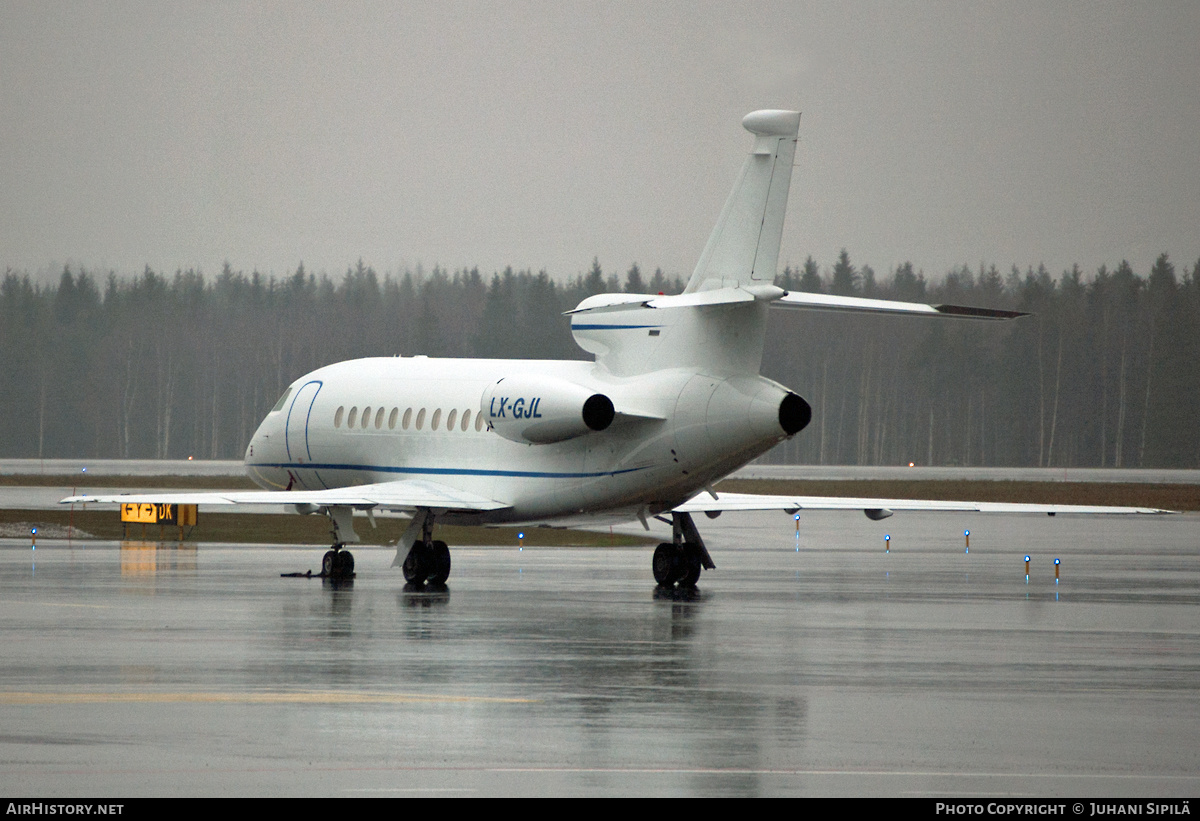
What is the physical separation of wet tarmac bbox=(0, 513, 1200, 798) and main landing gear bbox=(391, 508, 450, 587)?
0.50 meters

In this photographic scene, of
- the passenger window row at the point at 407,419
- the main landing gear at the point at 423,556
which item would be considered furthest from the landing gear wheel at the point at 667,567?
the passenger window row at the point at 407,419

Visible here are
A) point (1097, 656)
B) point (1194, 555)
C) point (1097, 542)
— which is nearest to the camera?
point (1097, 656)

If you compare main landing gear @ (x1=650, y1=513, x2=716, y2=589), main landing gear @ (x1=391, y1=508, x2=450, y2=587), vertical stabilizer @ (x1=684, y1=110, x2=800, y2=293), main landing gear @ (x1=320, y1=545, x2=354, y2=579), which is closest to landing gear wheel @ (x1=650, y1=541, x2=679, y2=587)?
main landing gear @ (x1=650, y1=513, x2=716, y2=589)

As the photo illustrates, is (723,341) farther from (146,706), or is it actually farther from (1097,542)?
(1097,542)

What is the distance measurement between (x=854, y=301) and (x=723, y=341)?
6.24 feet

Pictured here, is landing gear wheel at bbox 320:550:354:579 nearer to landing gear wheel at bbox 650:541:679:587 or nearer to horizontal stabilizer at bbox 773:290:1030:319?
landing gear wheel at bbox 650:541:679:587

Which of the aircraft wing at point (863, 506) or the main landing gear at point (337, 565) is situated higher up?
the aircraft wing at point (863, 506)

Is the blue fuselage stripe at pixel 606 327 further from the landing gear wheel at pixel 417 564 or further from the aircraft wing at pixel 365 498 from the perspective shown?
the landing gear wheel at pixel 417 564

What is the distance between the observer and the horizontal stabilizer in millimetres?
21047

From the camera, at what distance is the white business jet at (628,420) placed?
75.6ft

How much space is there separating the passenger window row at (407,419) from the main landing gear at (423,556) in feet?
6.07

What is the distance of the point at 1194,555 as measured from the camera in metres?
34.5

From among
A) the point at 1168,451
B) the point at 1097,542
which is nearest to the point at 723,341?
the point at 1097,542

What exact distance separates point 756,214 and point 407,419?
26.4 feet
